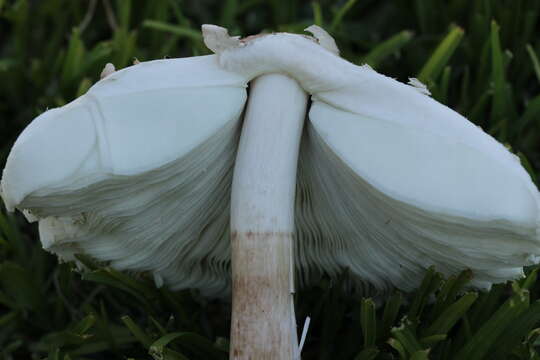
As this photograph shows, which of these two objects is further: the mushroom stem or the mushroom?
the mushroom stem

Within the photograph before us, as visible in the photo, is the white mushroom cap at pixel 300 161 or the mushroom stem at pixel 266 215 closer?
the white mushroom cap at pixel 300 161

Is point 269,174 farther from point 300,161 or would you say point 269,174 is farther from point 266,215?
point 300,161

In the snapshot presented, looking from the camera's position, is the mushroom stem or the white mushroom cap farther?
the mushroom stem

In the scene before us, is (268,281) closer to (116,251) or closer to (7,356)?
(116,251)

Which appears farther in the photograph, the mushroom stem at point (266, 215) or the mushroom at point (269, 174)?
the mushroom stem at point (266, 215)

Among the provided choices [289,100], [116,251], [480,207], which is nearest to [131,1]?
[116,251]
